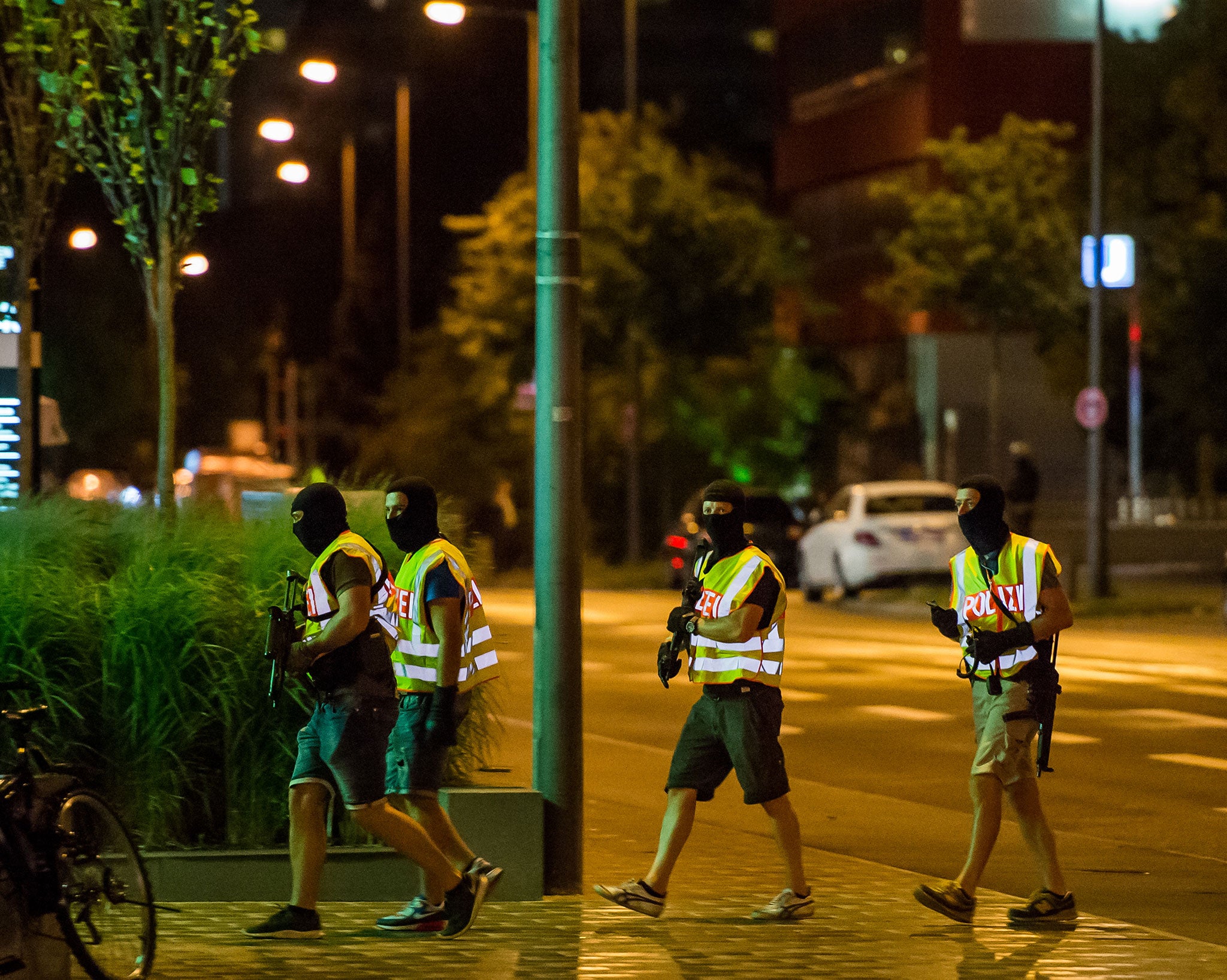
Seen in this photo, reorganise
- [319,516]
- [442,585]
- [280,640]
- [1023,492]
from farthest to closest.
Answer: [1023,492]
[442,585]
[319,516]
[280,640]

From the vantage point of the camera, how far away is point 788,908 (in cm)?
855

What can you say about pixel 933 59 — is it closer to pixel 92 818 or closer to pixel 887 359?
pixel 887 359

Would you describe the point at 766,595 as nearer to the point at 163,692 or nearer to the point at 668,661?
the point at 668,661

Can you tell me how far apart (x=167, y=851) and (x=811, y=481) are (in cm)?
4233

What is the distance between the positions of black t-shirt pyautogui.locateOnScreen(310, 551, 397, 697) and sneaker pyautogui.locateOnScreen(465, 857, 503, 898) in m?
0.77

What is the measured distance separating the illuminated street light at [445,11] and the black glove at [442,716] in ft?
65.2

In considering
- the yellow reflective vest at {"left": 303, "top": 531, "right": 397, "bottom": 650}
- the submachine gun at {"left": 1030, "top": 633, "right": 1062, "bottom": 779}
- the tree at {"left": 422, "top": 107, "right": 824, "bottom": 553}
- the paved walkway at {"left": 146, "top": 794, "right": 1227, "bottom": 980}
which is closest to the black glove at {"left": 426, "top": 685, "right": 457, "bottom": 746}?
the yellow reflective vest at {"left": 303, "top": 531, "right": 397, "bottom": 650}

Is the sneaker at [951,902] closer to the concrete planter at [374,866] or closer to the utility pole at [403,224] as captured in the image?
the concrete planter at [374,866]

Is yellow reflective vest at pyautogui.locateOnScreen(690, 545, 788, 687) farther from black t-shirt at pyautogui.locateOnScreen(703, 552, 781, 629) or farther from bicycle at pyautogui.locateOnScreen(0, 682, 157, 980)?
bicycle at pyautogui.locateOnScreen(0, 682, 157, 980)

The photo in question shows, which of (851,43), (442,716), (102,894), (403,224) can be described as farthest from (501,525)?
(102,894)

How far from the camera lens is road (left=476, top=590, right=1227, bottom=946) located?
410 inches

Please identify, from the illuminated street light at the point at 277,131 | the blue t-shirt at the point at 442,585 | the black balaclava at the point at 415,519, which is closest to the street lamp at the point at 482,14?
the illuminated street light at the point at 277,131

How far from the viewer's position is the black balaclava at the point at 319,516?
802cm

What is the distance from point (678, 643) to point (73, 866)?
8.09 ft
